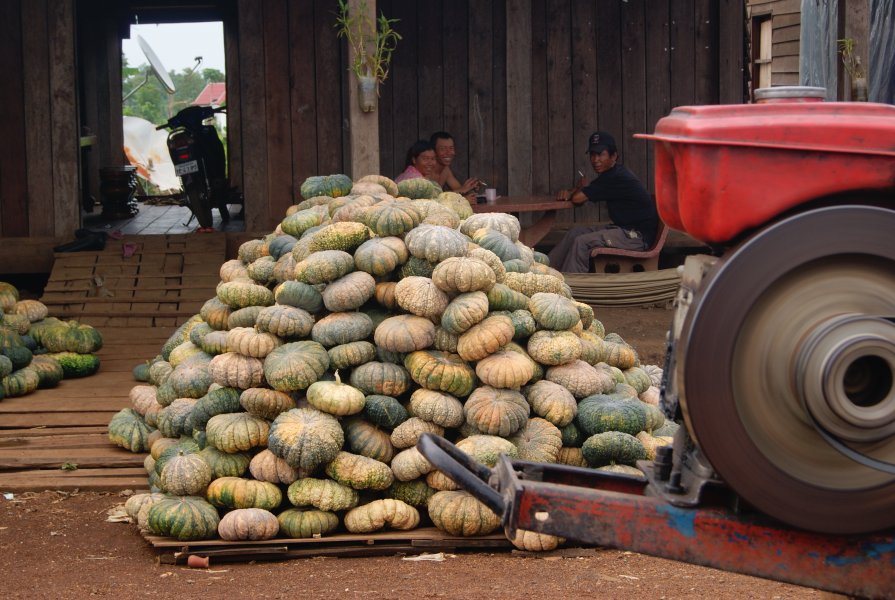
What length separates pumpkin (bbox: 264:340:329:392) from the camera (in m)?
5.88

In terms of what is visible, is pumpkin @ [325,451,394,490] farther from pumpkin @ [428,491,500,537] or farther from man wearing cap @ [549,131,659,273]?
man wearing cap @ [549,131,659,273]

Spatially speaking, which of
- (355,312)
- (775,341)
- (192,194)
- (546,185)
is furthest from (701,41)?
(775,341)

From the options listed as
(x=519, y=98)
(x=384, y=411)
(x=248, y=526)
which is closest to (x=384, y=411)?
(x=384, y=411)

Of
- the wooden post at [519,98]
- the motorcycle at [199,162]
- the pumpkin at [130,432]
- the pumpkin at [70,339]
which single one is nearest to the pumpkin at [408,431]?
the pumpkin at [130,432]

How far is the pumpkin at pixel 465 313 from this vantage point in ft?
19.5

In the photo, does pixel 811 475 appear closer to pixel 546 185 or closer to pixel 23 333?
pixel 23 333

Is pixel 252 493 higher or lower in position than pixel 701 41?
lower

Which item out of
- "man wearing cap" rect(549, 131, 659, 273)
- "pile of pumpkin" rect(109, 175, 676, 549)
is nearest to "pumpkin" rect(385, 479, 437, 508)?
"pile of pumpkin" rect(109, 175, 676, 549)

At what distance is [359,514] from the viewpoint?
219 inches

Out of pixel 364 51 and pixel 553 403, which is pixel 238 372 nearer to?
pixel 553 403

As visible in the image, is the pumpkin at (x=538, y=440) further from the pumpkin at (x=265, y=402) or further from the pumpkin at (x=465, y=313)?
the pumpkin at (x=265, y=402)

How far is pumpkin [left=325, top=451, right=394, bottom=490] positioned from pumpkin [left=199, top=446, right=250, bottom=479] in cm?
49

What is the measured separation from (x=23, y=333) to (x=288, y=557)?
186 inches

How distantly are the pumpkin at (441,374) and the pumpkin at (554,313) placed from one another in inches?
24.2
